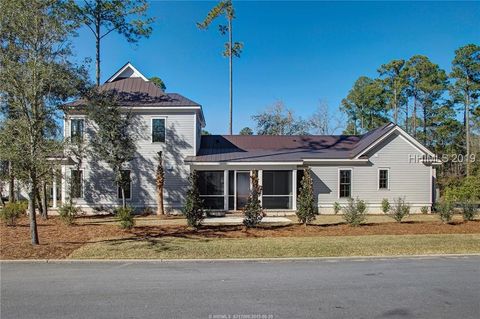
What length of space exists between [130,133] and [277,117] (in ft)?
105

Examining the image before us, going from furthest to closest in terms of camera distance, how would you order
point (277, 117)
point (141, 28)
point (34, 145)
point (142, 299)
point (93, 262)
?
1. point (277, 117)
2. point (141, 28)
3. point (34, 145)
4. point (93, 262)
5. point (142, 299)

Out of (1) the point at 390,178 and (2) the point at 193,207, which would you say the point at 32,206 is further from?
(1) the point at 390,178

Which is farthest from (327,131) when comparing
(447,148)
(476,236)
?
(476,236)

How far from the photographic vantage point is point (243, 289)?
6.62 meters

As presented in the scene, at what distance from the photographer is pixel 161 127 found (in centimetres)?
2038

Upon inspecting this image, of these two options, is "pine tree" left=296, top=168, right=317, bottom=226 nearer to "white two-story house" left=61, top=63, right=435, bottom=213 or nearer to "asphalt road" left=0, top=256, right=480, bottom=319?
"asphalt road" left=0, top=256, right=480, bottom=319

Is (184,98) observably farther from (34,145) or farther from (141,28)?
(34,145)

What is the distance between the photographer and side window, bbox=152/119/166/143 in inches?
801

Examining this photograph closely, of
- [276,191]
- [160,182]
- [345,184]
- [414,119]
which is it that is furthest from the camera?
[414,119]

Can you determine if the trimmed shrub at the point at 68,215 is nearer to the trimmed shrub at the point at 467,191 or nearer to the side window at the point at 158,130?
the side window at the point at 158,130

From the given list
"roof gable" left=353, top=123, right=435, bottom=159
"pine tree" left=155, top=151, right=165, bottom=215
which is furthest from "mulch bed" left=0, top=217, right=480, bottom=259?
"roof gable" left=353, top=123, right=435, bottom=159

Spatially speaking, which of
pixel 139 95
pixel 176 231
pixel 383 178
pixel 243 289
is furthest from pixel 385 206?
pixel 139 95

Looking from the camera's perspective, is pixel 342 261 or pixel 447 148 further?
pixel 447 148

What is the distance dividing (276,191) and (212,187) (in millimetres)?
3797
